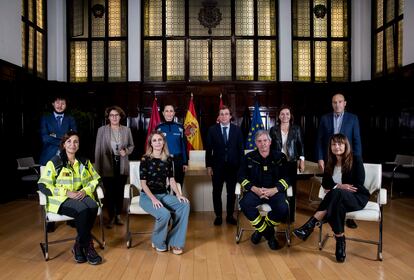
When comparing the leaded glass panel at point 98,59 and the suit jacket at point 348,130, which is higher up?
the leaded glass panel at point 98,59

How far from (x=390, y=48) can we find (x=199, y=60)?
14.2ft

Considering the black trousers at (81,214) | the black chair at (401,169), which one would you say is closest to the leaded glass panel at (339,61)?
the black chair at (401,169)

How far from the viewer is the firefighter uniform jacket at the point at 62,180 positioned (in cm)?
381

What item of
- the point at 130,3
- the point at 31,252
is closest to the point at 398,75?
the point at 130,3

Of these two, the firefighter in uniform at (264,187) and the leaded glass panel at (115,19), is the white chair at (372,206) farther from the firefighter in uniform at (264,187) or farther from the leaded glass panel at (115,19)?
the leaded glass panel at (115,19)

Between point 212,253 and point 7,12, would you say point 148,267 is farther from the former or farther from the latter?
point 7,12

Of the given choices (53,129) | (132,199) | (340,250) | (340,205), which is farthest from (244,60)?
(340,250)

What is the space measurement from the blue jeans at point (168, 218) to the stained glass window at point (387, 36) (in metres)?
6.72

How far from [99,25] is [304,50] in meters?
5.04

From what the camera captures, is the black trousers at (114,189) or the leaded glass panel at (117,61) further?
the leaded glass panel at (117,61)

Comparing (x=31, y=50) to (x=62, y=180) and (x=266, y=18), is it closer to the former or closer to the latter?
(x=266, y=18)

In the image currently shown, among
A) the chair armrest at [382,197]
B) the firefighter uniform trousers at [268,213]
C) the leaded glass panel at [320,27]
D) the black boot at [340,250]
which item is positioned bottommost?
the black boot at [340,250]

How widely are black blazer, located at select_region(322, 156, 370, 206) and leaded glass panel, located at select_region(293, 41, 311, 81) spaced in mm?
6254

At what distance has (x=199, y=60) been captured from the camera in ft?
32.6
